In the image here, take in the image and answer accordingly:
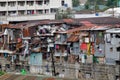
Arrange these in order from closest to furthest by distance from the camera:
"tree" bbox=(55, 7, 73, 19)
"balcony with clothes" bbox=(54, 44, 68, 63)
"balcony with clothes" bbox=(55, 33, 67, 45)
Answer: "balcony with clothes" bbox=(54, 44, 68, 63), "balcony with clothes" bbox=(55, 33, 67, 45), "tree" bbox=(55, 7, 73, 19)

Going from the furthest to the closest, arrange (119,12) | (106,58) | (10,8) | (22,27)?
(119,12) → (10,8) → (22,27) → (106,58)

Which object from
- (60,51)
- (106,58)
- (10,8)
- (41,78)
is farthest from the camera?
(10,8)

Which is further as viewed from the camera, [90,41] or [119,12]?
[119,12]

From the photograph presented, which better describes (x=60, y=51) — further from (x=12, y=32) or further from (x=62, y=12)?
(x=62, y=12)

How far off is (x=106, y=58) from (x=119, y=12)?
57.2 feet

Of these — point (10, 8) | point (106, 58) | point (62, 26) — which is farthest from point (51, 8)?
point (106, 58)

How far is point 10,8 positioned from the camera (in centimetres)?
3700

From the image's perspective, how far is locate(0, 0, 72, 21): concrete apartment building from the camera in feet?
120

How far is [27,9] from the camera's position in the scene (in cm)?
3784

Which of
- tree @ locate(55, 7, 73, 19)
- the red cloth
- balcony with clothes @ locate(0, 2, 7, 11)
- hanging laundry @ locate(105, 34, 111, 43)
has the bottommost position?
the red cloth

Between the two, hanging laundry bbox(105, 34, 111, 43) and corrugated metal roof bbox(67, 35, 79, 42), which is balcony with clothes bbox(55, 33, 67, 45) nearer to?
corrugated metal roof bbox(67, 35, 79, 42)

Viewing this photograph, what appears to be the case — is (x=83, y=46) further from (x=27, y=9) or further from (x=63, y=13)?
(x=27, y=9)

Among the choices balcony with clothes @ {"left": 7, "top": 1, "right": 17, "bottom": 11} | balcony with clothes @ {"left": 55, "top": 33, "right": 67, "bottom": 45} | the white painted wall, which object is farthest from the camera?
balcony with clothes @ {"left": 7, "top": 1, "right": 17, "bottom": 11}

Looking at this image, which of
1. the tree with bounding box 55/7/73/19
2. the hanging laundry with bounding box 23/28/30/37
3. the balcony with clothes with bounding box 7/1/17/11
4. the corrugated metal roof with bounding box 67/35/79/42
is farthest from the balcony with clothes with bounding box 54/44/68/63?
the tree with bounding box 55/7/73/19
